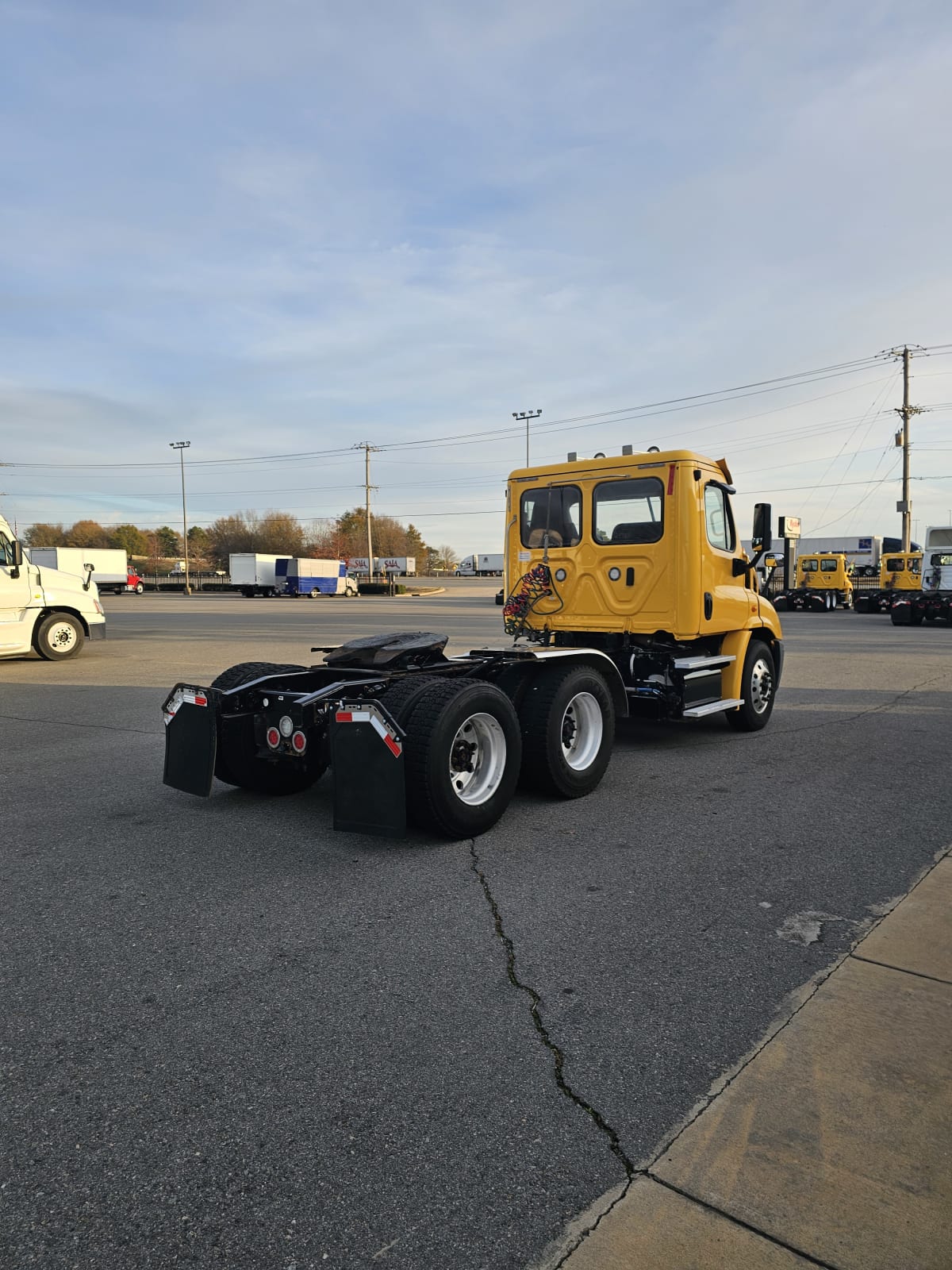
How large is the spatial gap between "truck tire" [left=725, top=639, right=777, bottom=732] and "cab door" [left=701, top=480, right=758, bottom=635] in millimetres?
411

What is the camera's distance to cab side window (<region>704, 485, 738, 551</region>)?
7.81 m

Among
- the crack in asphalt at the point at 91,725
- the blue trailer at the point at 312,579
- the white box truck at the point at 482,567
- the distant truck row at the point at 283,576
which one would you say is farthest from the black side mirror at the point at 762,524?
the white box truck at the point at 482,567

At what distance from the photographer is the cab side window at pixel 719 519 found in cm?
781

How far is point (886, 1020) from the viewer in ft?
10.0

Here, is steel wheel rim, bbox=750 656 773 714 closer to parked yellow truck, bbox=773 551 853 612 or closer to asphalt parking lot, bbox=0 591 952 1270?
asphalt parking lot, bbox=0 591 952 1270

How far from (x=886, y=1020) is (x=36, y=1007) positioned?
3.14 metres

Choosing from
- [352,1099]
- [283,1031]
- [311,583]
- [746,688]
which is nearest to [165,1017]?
[283,1031]

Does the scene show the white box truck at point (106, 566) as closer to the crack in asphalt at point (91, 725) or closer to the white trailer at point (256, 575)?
the white trailer at point (256, 575)

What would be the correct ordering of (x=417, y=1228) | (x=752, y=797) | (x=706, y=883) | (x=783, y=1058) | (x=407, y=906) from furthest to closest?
(x=752, y=797)
(x=706, y=883)
(x=407, y=906)
(x=783, y=1058)
(x=417, y=1228)

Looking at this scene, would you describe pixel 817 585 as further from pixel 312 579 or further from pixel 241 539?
pixel 241 539

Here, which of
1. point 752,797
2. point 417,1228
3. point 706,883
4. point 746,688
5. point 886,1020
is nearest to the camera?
point 417,1228

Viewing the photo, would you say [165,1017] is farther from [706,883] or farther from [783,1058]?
[706,883]

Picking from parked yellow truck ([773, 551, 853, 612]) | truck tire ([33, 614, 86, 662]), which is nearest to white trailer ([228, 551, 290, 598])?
parked yellow truck ([773, 551, 853, 612])

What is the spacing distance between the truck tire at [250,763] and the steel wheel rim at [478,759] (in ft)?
2.94
